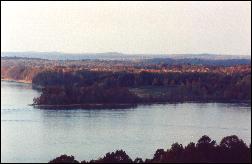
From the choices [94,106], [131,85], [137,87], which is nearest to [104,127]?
[94,106]

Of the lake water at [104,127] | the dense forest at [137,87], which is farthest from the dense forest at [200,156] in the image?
the dense forest at [137,87]

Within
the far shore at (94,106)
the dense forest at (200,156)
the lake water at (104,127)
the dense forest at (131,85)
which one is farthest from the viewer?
the far shore at (94,106)

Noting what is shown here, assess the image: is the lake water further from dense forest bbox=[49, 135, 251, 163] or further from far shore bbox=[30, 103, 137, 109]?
dense forest bbox=[49, 135, 251, 163]

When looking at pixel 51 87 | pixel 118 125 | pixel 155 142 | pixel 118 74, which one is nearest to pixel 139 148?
pixel 155 142

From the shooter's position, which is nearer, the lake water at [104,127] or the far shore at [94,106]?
the lake water at [104,127]

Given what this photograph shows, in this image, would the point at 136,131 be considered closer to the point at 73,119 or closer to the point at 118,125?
the point at 118,125

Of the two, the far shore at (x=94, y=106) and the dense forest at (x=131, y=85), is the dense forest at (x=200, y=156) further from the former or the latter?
the far shore at (x=94, y=106)

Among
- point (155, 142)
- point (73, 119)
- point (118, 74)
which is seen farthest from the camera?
point (118, 74)

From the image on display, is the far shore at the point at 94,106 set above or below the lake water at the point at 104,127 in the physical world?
below
